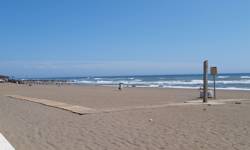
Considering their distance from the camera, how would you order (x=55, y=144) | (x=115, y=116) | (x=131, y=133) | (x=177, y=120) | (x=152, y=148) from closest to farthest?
(x=152, y=148)
(x=55, y=144)
(x=131, y=133)
(x=177, y=120)
(x=115, y=116)

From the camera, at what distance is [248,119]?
35.6 feet

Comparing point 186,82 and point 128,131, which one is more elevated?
point 186,82

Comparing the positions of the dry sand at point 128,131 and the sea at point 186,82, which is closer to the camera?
the dry sand at point 128,131

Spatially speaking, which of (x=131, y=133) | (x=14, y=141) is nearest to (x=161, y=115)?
(x=131, y=133)

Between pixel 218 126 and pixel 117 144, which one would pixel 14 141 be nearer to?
pixel 117 144

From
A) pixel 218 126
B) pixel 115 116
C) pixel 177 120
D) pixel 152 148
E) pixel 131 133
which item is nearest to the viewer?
pixel 152 148

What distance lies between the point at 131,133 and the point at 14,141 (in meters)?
2.61

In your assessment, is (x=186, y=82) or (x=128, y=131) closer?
(x=128, y=131)

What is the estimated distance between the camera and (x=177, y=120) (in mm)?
10617

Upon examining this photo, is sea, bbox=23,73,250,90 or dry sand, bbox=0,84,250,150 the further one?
sea, bbox=23,73,250,90

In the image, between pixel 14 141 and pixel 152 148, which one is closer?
pixel 152 148

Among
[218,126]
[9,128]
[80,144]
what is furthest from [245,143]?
[9,128]

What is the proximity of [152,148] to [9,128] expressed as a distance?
14.6 feet

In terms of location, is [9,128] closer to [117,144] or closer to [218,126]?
[117,144]
